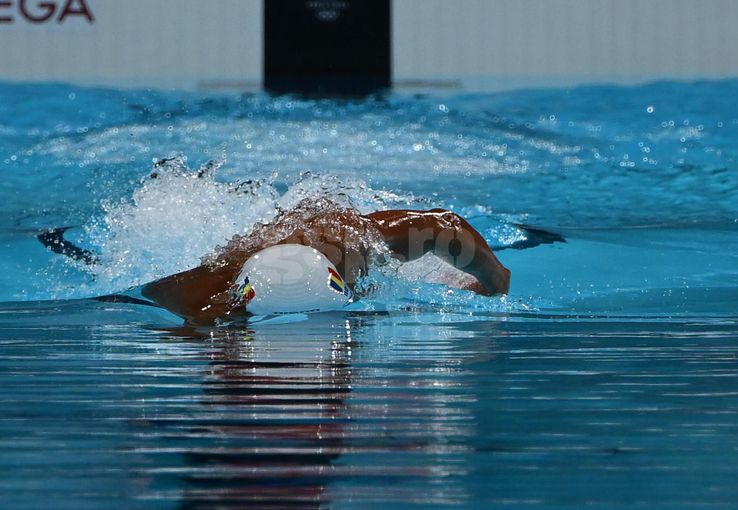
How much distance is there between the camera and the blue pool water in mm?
1549

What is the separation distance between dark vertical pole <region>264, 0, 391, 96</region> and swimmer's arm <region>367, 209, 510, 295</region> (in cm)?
535

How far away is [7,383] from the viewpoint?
2.24m

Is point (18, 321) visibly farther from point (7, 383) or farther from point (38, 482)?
point (38, 482)

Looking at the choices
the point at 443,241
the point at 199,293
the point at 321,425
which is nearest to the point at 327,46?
the point at 443,241

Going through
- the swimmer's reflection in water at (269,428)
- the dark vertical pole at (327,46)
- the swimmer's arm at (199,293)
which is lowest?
the swimmer's arm at (199,293)

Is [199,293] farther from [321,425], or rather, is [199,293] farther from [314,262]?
[321,425]

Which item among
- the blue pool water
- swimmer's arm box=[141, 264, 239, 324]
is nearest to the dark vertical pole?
the blue pool water

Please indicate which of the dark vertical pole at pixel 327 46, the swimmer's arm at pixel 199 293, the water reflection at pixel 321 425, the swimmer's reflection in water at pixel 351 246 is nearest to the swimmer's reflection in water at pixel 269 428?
the water reflection at pixel 321 425

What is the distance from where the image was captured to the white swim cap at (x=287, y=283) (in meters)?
3.23

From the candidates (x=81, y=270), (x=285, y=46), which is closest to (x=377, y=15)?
(x=285, y=46)

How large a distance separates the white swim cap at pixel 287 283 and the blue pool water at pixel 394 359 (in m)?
0.12

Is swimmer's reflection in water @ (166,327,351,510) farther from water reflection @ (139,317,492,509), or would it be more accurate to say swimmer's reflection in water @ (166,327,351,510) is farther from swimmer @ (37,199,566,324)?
swimmer @ (37,199,566,324)

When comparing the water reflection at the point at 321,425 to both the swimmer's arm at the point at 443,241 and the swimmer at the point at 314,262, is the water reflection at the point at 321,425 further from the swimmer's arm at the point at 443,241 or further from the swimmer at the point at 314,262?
the swimmer's arm at the point at 443,241

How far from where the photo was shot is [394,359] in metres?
2.52
